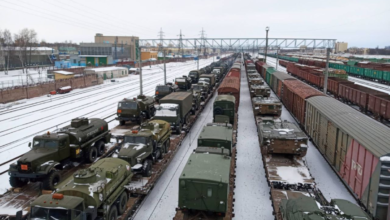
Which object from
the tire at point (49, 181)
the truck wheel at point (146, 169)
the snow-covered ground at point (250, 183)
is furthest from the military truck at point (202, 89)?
the tire at point (49, 181)

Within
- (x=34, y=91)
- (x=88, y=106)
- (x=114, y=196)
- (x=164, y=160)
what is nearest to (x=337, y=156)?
(x=164, y=160)

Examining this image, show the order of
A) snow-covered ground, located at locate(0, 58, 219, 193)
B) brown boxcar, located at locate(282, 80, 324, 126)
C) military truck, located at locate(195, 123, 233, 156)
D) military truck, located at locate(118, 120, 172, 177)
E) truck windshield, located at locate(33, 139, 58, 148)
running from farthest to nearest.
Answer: brown boxcar, located at locate(282, 80, 324, 126)
snow-covered ground, located at locate(0, 58, 219, 193)
military truck, located at locate(195, 123, 233, 156)
truck windshield, located at locate(33, 139, 58, 148)
military truck, located at locate(118, 120, 172, 177)

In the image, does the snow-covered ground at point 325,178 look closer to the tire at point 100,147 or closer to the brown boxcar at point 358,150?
the brown boxcar at point 358,150

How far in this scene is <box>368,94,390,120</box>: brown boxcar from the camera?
2203 cm

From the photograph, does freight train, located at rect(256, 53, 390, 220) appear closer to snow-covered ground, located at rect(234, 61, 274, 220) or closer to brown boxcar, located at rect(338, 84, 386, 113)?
snow-covered ground, located at rect(234, 61, 274, 220)

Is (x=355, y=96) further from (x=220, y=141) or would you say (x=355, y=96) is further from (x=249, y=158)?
(x=220, y=141)

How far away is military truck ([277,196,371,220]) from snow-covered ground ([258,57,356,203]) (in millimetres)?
4335

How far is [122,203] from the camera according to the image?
1095 centimetres

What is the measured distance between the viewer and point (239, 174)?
15.4m

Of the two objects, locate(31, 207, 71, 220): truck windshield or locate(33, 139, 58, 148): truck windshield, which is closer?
locate(31, 207, 71, 220): truck windshield

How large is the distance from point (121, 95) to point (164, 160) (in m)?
28.0

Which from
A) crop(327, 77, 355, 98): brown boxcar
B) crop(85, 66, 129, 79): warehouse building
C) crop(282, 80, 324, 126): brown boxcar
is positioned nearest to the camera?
crop(282, 80, 324, 126): brown boxcar

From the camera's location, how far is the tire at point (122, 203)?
35.1 ft

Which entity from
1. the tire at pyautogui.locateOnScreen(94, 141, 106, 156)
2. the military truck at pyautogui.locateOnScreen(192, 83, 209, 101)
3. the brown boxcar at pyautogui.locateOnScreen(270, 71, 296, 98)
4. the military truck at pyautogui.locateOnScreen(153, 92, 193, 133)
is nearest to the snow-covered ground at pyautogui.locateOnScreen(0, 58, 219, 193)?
the tire at pyautogui.locateOnScreen(94, 141, 106, 156)
